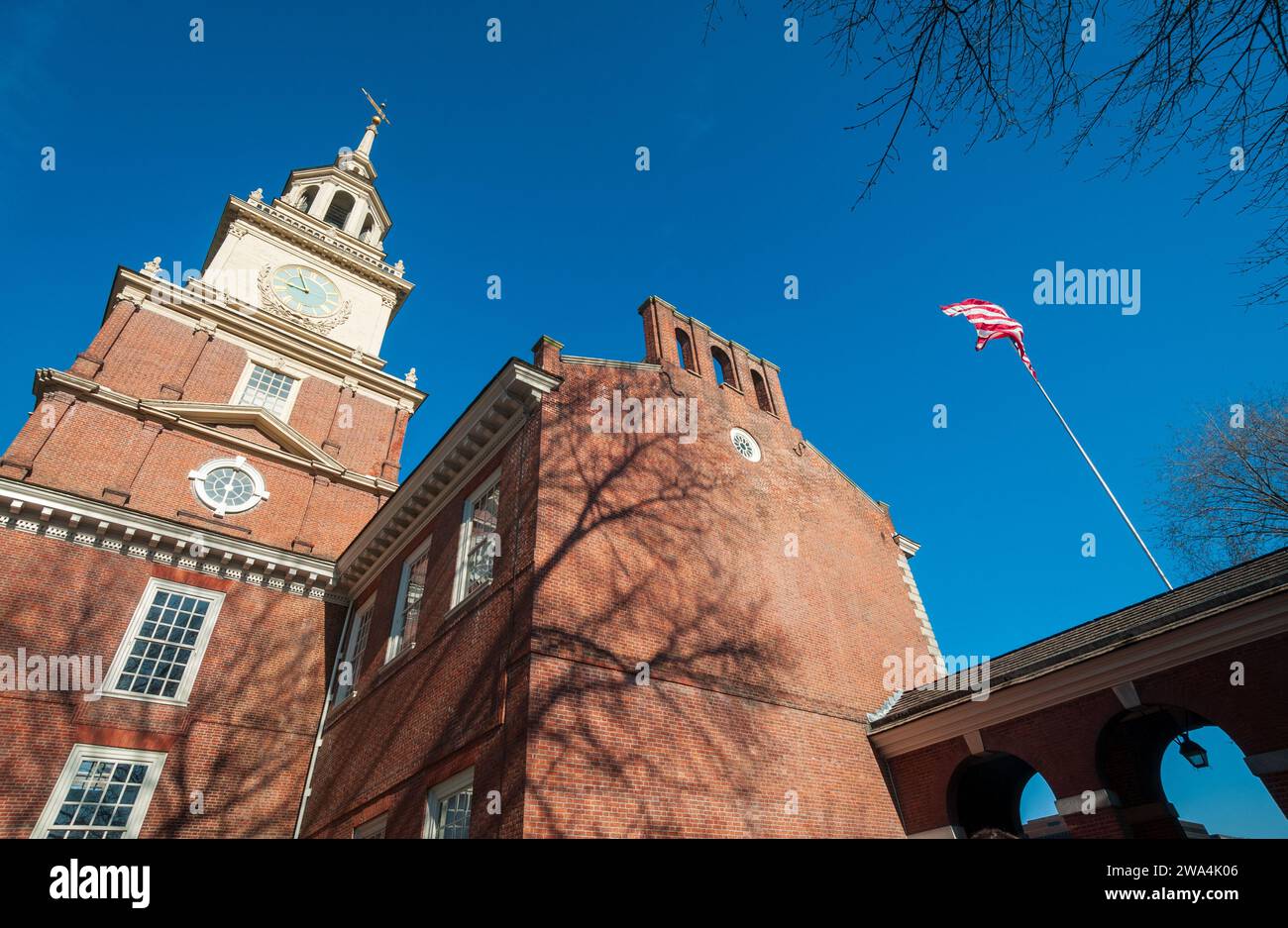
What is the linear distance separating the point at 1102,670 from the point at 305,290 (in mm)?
28458

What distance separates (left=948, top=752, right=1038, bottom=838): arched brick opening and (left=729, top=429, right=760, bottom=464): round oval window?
7805 mm

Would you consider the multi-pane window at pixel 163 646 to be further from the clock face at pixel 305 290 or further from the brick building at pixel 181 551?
the clock face at pixel 305 290

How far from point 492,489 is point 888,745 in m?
9.36

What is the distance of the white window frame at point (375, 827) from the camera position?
12.4 meters

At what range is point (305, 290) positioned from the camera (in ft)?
92.0

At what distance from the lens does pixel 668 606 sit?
12633mm

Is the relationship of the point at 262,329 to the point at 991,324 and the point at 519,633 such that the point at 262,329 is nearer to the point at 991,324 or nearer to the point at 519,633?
the point at 519,633

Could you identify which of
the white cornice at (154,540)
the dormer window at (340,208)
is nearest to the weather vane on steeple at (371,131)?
the dormer window at (340,208)

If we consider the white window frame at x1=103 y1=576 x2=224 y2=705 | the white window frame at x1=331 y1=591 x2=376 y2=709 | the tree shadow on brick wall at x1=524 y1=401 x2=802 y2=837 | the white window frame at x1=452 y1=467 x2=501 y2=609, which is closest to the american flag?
the tree shadow on brick wall at x1=524 y1=401 x2=802 y2=837

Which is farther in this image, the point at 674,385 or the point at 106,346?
the point at 106,346
